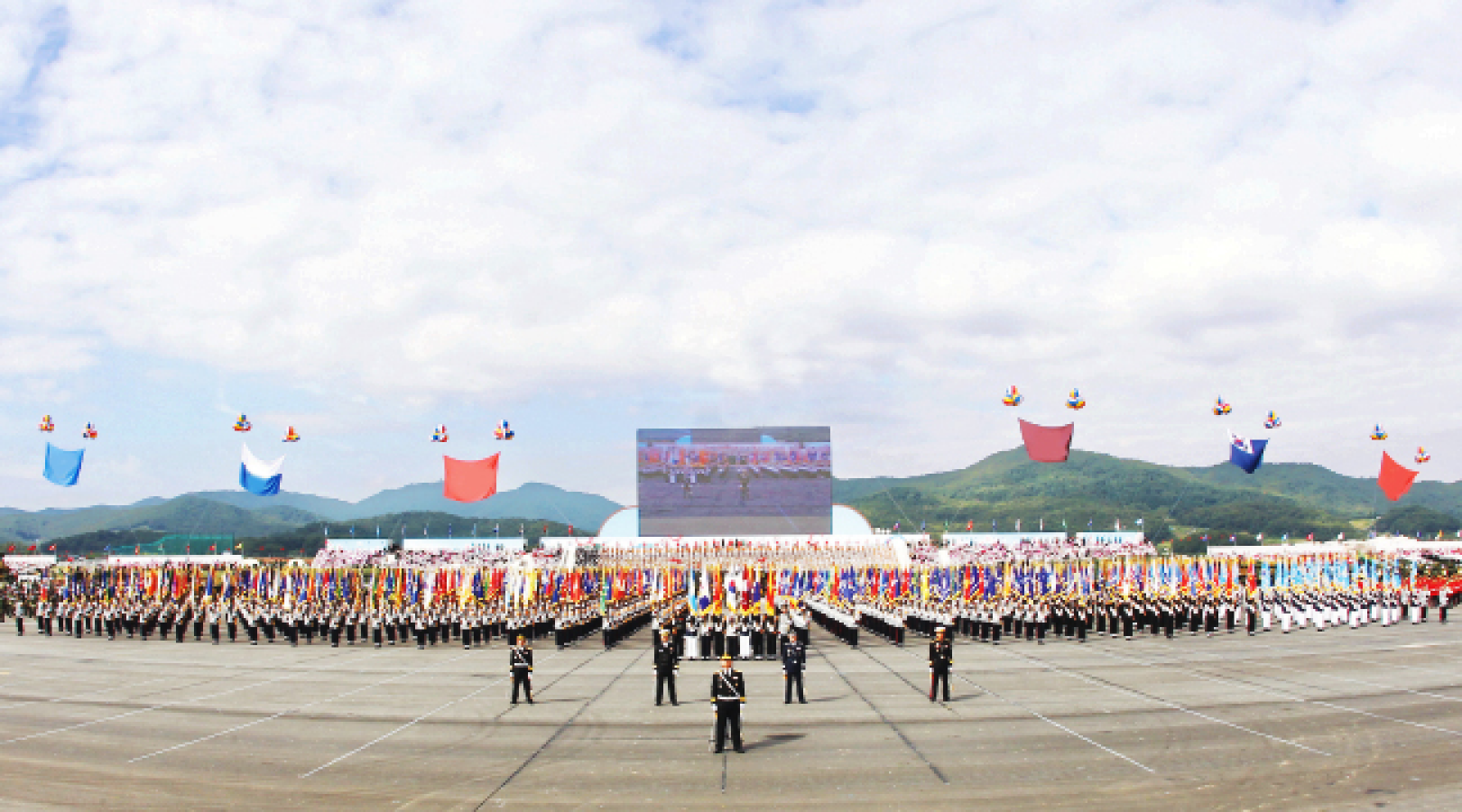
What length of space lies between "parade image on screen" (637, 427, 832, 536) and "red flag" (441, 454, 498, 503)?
11981 mm

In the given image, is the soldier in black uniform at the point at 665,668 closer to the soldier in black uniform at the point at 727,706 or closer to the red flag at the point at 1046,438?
the soldier in black uniform at the point at 727,706

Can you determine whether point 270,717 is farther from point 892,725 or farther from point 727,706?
point 892,725

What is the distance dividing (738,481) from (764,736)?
179 feet

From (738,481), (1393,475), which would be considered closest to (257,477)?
(738,481)

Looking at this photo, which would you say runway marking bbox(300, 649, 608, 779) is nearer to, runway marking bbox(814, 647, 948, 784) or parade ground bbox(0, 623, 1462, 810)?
parade ground bbox(0, 623, 1462, 810)

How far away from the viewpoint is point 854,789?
11695mm

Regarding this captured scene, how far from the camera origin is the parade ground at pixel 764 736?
1153 cm

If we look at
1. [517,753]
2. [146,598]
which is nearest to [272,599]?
[146,598]

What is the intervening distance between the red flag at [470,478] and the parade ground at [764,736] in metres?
36.7

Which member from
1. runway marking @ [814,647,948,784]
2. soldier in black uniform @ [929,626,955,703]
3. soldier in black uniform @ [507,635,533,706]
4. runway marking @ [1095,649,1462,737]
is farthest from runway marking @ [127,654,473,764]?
runway marking @ [1095,649,1462,737]

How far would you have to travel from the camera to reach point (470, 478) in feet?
208

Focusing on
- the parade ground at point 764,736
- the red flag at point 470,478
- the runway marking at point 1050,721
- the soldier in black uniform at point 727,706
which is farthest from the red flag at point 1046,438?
the soldier in black uniform at point 727,706

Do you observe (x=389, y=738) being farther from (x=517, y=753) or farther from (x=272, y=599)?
(x=272, y=599)

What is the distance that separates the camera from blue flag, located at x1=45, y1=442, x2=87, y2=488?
49750 millimetres
